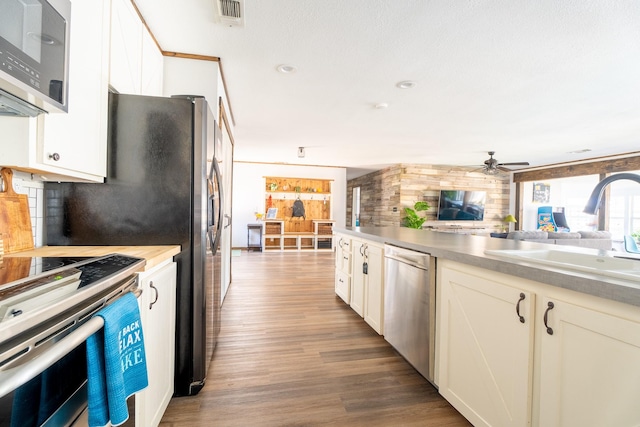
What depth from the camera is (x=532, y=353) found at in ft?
3.72

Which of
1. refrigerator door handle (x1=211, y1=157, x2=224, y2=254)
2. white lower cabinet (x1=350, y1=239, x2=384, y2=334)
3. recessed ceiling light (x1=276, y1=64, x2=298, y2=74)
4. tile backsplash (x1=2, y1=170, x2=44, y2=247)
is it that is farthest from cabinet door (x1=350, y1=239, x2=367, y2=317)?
tile backsplash (x1=2, y1=170, x2=44, y2=247)

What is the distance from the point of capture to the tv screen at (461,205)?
309 inches

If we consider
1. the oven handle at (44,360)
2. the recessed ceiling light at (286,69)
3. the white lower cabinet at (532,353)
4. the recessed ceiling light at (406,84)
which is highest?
the recessed ceiling light at (406,84)

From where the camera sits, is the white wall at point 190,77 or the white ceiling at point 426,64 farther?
the white wall at point 190,77

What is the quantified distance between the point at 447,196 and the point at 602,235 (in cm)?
332

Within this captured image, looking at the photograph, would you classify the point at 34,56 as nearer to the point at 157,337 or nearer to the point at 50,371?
the point at 50,371

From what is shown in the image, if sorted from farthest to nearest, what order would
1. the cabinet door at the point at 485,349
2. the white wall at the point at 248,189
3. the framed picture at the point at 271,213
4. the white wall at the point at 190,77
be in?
the white wall at the point at 248,189 < the framed picture at the point at 271,213 < the white wall at the point at 190,77 < the cabinet door at the point at 485,349

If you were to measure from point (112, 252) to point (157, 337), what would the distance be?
0.44 metres

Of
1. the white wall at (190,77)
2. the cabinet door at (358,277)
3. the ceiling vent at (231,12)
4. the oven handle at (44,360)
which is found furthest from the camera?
the cabinet door at (358,277)

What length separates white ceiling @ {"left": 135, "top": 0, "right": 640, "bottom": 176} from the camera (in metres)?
1.88

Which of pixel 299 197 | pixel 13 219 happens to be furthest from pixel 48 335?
pixel 299 197

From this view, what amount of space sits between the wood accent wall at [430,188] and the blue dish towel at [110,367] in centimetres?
731

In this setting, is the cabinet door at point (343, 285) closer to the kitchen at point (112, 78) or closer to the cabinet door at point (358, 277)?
the cabinet door at point (358, 277)

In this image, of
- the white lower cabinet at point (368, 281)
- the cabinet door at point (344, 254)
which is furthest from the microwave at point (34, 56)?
the cabinet door at point (344, 254)
